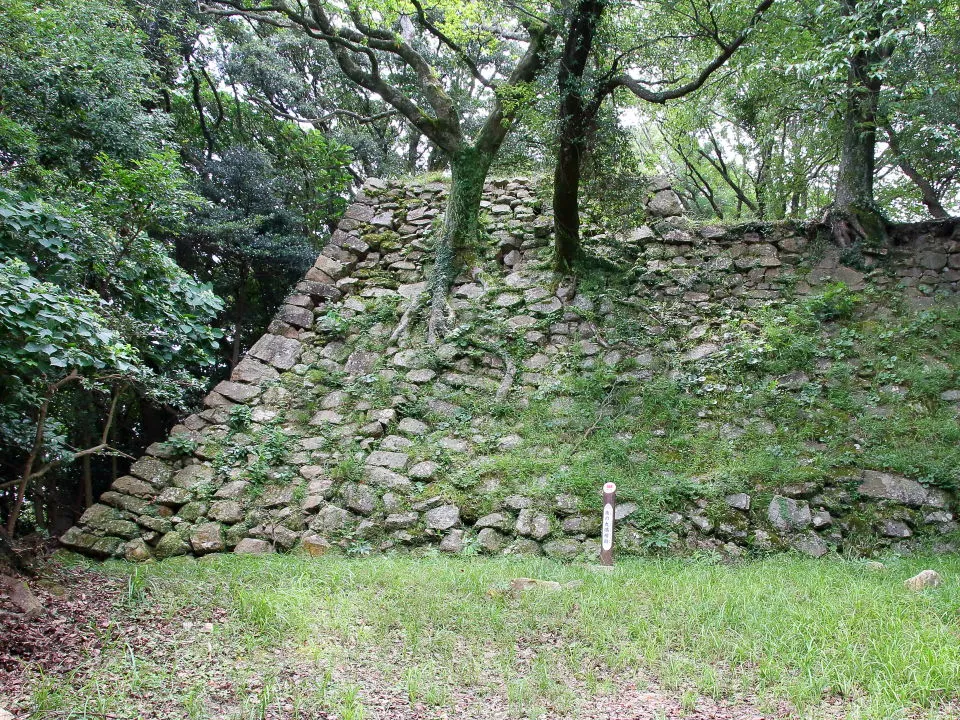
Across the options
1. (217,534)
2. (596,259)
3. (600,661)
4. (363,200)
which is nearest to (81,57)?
(363,200)

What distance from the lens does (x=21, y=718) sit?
7.91 feet

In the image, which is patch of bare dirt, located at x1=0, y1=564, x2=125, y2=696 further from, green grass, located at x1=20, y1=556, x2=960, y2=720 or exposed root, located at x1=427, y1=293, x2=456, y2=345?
exposed root, located at x1=427, y1=293, x2=456, y2=345

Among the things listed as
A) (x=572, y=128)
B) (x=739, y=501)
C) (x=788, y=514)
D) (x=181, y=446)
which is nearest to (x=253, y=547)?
(x=181, y=446)

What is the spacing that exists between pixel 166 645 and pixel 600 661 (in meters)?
2.05

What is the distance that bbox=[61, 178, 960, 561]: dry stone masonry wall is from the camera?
5242 millimetres

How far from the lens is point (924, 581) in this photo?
362cm

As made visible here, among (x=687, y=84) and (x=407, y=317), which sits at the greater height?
(x=687, y=84)

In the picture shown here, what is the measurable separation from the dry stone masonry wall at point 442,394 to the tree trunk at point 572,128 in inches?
16.6

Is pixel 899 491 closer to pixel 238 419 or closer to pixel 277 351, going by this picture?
pixel 238 419

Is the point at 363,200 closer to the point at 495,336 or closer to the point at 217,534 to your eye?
the point at 495,336

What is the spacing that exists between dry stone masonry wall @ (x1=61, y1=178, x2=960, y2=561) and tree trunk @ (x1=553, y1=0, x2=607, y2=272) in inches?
16.6

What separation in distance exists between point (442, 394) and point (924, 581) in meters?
4.41

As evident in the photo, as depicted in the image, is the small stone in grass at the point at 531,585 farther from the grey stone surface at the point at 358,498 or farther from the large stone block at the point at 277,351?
the large stone block at the point at 277,351

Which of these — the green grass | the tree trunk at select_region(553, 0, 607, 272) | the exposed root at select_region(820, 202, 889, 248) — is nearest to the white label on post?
the green grass
